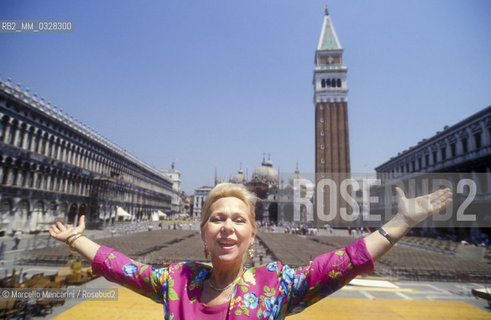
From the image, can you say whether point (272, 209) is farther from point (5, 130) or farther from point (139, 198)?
point (5, 130)

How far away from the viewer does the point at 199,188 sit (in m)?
131

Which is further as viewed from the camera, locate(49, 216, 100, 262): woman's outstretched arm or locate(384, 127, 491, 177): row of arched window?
locate(384, 127, 491, 177): row of arched window

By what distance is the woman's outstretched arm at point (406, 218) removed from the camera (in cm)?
160

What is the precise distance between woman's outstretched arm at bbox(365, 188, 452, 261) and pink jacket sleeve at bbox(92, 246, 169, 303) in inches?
55.5

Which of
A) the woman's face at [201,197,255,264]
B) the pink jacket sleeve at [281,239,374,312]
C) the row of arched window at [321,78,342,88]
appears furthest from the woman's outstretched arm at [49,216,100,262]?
the row of arched window at [321,78,342,88]

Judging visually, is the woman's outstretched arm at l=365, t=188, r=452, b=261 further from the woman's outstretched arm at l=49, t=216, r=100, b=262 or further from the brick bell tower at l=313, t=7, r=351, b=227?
the brick bell tower at l=313, t=7, r=351, b=227

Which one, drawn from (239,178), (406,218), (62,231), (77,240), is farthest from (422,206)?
(239,178)

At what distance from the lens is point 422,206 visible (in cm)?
167

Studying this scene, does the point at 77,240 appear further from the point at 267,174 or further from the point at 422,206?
the point at 267,174

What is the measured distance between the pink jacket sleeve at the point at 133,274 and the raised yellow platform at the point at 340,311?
446 centimetres

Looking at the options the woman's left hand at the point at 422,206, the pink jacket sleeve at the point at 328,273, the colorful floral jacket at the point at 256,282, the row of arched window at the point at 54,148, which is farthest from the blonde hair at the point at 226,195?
the row of arched window at the point at 54,148

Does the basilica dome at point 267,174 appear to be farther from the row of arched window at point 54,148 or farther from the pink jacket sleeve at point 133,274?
the pink jacket sleeve at point 133,274

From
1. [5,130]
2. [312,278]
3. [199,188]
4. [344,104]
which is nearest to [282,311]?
[312,278]

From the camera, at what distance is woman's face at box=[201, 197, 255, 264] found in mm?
1768
